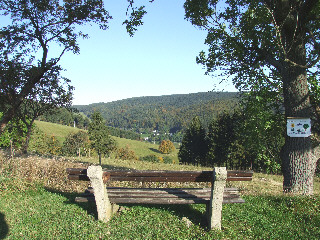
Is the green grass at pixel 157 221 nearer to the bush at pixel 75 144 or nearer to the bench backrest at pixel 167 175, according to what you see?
the bench backrest at pixel 167 175

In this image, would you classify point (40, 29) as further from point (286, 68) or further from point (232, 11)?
point (286, 68)

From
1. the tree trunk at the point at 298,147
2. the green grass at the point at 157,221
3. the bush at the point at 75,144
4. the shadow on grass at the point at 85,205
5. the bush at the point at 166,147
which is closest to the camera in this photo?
the green grass at the point at 157,221

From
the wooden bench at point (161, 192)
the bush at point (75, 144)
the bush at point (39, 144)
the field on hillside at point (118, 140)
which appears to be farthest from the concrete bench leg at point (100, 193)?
the field on hillside at point (118, 140)

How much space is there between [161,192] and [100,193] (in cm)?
125

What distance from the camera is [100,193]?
16.5 feet

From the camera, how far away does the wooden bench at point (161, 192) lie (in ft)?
15.8

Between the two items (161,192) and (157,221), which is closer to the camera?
(157,221)

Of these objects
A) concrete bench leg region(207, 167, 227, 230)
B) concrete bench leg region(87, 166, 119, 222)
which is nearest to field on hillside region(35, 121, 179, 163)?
concrete bench leg region(87, 166, 119, 222)

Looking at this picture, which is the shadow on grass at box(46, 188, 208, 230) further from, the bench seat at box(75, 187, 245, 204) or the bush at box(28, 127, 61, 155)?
the bush at box(28, 127, 61, 155)

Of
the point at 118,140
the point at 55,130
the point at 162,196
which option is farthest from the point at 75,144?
the point at 162,196

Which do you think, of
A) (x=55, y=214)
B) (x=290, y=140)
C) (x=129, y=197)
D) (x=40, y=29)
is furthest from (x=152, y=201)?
(x=40, y=29)

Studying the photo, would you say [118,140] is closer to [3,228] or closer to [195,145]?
[195,145]

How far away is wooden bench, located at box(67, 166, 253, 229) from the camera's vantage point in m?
4.81

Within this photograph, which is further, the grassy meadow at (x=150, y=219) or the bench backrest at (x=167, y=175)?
the bench backrest at (x=167, y=175)
